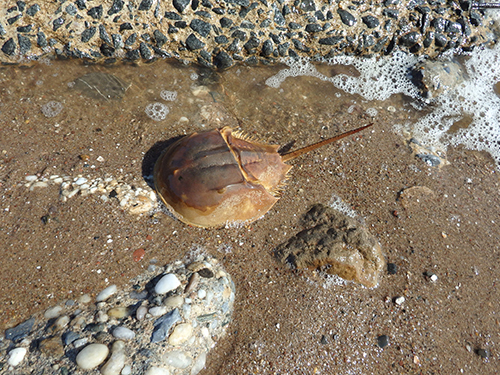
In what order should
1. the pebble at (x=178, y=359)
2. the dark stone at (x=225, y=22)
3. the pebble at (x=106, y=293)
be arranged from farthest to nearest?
the dark stone at (x=225, y=22) → the pebble at (x=106, y=293) → the pebble at (x=178, y=359)

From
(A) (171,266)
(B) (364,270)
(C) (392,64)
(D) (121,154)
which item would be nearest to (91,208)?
(D) (121,154)

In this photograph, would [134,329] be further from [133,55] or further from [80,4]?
[80,4]

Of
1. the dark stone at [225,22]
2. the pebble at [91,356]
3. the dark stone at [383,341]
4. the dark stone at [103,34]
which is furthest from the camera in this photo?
the dark stone at [225,22]

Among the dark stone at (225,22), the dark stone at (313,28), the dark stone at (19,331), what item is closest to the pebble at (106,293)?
the dark stone at (19,331)

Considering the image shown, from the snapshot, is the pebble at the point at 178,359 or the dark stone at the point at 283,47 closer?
the pebble at the point at 178,359

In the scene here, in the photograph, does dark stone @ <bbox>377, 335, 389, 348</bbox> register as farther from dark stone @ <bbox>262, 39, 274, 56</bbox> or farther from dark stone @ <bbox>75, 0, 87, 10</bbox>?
dark stone @ <bbox>75, 0, 87, 10</bbox>

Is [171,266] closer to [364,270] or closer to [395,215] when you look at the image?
[364,270]

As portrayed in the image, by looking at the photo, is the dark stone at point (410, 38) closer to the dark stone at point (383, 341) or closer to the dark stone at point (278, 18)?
the dark stone at point (278, 18)
